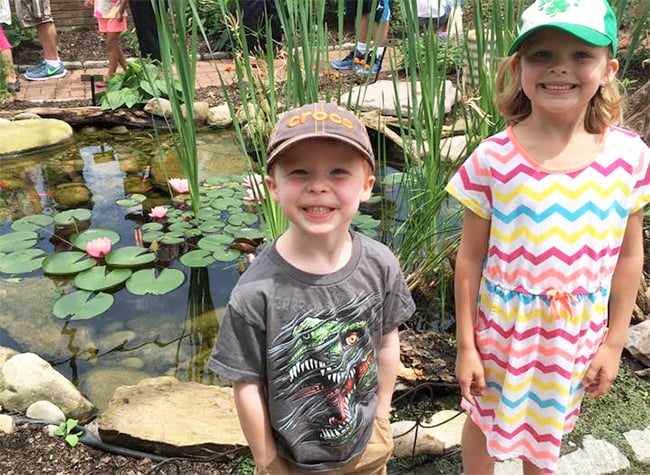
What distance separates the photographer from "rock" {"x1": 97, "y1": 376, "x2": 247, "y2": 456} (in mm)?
1616

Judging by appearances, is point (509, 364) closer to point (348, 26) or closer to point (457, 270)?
point (457, 270)

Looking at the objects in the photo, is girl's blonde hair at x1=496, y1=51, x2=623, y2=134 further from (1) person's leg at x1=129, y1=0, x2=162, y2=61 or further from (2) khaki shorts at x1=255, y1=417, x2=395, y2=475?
(1) person's leg at x1=129, y1=0, x2=162, y2=61

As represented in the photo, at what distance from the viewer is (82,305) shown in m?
2.35

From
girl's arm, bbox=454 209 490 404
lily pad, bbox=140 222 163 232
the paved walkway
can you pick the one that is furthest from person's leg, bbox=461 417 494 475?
the paved walkway

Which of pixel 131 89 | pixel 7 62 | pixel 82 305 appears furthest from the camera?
pixel 7 62

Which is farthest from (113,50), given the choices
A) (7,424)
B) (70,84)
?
(7,424)

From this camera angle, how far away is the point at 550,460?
1.27m

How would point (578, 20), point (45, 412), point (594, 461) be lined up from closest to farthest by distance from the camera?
point (578, 20)
point (594, 461)
point (45, 412)

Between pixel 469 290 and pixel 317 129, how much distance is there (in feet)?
1.66

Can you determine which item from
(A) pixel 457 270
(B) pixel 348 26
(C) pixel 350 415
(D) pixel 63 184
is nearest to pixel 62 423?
(C) pixel 350 415

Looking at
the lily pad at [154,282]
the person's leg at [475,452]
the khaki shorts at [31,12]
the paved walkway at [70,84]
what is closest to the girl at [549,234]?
the person's leg at [475,452]

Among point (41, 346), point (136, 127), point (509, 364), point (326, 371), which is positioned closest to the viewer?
point (326, 371)

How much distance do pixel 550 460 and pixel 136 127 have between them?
374 cm

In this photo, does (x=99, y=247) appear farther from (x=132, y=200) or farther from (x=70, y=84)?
(x=70, y=84)
